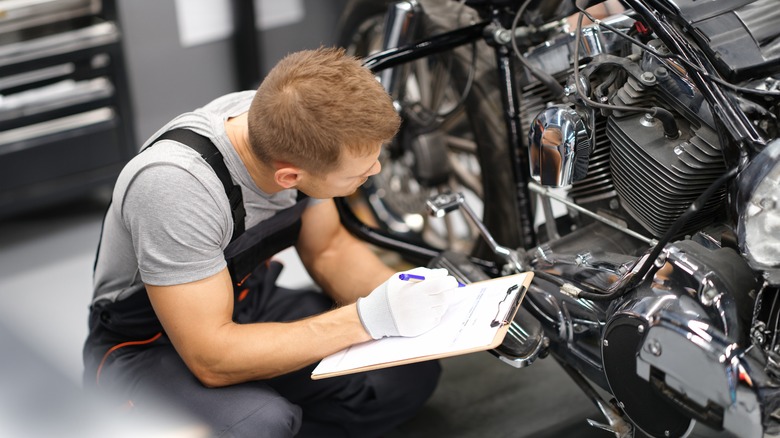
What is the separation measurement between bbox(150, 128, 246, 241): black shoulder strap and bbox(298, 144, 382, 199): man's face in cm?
13

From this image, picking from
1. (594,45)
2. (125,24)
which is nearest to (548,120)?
(594,45)

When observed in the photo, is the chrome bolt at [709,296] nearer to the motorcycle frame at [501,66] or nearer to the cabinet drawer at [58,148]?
the motorcycle frame at [501,66]

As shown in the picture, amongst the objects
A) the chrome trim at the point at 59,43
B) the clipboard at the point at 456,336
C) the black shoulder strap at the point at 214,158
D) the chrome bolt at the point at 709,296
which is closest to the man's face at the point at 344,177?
the black shoulder strap at the point at 214,158

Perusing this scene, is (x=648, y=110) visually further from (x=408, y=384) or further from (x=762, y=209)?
(x=408, y=384)

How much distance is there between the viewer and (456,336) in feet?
5.54

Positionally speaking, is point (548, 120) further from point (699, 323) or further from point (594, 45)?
point (699, 323)

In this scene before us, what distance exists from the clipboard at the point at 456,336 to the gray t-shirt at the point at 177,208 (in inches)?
11.9

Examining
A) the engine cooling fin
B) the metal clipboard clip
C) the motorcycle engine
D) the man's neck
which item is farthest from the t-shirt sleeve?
the engine cooling fin

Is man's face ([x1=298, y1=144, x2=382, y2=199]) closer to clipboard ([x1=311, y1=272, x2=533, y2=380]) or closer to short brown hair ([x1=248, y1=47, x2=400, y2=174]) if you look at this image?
short brown hair ([x1=248, y1=47, x2=400, y2=174])

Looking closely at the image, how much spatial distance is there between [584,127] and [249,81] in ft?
8.31

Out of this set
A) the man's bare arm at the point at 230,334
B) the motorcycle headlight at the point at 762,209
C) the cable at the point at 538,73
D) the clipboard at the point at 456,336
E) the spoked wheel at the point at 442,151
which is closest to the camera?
the motorcycle headlight at the point at 762,209

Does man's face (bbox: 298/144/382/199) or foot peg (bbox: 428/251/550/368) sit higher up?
man's face (bbox: 298/144/382/199)

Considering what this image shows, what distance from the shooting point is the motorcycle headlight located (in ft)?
4.85

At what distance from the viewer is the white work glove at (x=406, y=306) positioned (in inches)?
67.1
